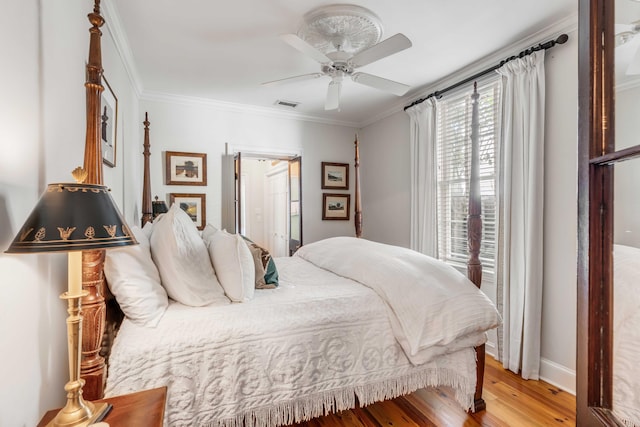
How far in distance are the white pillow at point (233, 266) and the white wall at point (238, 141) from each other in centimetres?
227

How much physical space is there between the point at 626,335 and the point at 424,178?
2.99 meters

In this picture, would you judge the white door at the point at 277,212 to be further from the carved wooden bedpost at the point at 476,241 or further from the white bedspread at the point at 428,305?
the carved wooden bedpost at the point at 476,241

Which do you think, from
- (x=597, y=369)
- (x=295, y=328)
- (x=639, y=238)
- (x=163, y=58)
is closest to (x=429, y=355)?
(x=295, y=328)

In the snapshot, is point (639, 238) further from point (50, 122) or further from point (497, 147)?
point (497, 147)

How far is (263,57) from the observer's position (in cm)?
270

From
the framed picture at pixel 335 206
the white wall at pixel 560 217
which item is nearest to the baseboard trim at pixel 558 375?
the white wall at pixel 560 217

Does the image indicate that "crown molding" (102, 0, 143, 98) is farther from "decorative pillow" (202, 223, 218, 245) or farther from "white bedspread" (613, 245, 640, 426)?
"white bedspread" (613, 245, 640, 426)

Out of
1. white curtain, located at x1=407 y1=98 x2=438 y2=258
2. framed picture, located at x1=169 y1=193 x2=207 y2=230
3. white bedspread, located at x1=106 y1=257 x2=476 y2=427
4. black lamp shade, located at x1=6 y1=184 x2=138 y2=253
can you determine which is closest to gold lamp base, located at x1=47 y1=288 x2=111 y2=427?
black lamp shade, located at x1=6 y1=184 x2=138 y2=253

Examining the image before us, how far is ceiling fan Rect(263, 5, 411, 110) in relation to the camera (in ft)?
6.50

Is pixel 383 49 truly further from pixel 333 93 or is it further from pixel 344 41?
pixel 333 93

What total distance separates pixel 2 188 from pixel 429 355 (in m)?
1.82

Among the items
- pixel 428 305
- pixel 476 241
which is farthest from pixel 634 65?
pixel 476 241

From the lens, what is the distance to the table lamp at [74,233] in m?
0.73

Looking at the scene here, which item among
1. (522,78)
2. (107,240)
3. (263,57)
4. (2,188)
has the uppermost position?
(263,57)
